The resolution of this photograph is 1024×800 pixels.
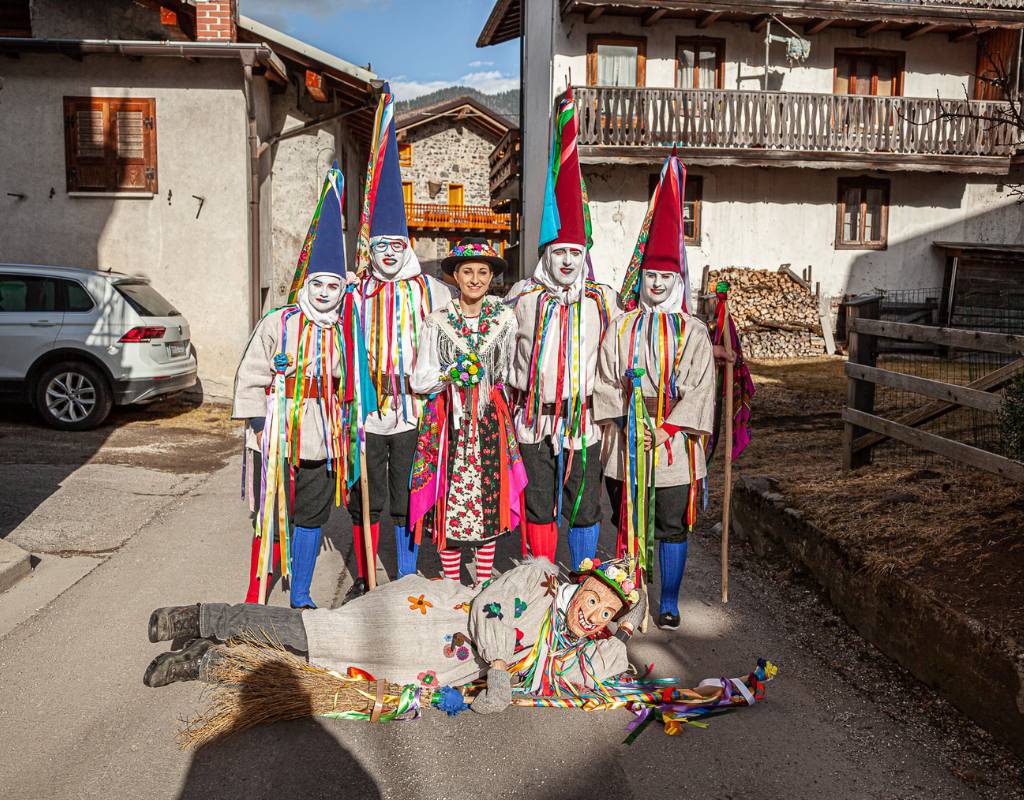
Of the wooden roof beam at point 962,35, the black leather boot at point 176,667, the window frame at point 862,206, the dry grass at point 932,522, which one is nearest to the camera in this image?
the black leather boot at point 176,667

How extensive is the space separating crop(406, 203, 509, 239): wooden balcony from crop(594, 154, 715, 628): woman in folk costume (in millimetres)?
31767

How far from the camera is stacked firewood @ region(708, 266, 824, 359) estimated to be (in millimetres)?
17906

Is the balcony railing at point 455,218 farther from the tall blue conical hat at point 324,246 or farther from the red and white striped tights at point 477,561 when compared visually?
the red and white striped tights at point 477,561

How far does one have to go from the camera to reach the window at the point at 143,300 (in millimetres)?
10031

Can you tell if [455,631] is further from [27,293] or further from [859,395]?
[27,293]

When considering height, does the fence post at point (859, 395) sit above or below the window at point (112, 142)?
below

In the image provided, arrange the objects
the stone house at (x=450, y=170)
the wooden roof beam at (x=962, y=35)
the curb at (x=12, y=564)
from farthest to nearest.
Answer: the stone house at (x=450, y=170)
the wooden roof beam at (x=962, y=35)
the curb at (x=12, y=564)

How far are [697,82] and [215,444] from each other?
13.8 metres

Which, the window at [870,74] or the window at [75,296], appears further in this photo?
the window at [870,74]

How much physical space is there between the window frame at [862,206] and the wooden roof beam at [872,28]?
9.61 feet

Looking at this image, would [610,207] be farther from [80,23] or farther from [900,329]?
[900,329]

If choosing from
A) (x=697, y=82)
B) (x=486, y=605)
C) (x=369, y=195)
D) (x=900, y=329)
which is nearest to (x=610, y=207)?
(x=697, y=82)

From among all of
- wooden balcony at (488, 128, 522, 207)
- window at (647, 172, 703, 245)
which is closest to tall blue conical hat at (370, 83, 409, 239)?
window at (647, 172, 703, 245)

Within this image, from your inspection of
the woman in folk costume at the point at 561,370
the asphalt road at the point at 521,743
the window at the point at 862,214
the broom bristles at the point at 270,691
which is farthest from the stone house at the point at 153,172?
the window at the point at 862,214
